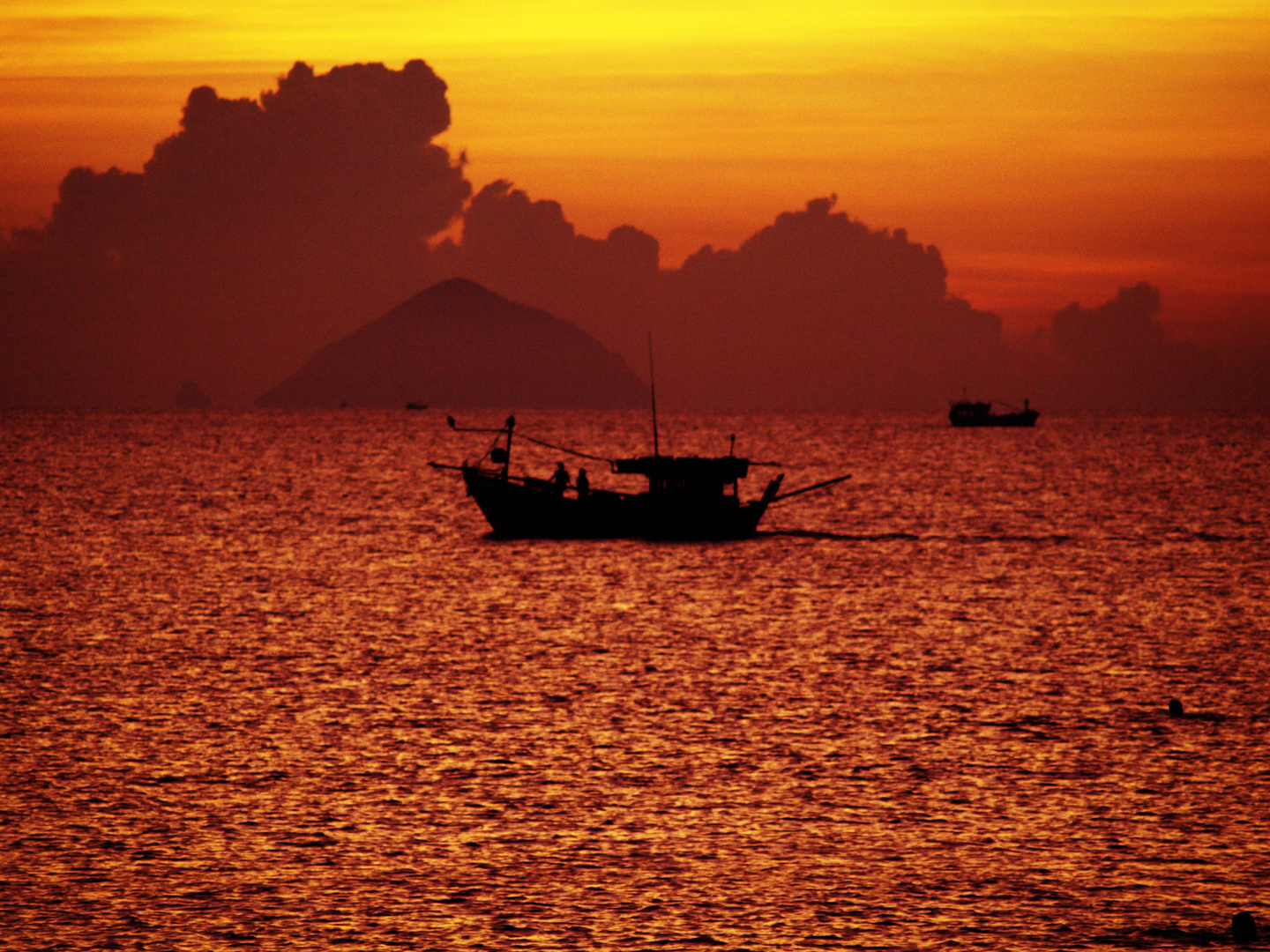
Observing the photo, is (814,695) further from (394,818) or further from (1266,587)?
(1266,587)

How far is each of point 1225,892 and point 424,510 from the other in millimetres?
80121

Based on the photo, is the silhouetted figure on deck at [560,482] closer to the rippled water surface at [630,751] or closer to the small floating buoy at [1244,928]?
Answer: the rippled water surface at [630,751]

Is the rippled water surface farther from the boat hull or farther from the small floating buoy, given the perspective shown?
the boat hull

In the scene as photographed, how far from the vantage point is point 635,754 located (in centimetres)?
2870

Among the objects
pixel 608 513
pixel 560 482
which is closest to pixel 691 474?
pixel 608 513

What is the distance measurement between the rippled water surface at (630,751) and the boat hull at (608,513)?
2.74 m

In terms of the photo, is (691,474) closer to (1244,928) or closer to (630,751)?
(630,751)

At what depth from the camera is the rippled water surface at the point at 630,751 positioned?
20156mm

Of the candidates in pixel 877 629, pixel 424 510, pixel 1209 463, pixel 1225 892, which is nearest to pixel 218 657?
pixel 877 629

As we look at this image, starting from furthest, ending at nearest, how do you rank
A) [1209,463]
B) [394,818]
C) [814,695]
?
[1209,463] < [814,695] < [394,818]

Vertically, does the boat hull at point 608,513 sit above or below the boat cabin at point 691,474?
below

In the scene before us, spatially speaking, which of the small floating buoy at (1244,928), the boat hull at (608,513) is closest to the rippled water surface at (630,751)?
the small floating buoy at (1244,928)

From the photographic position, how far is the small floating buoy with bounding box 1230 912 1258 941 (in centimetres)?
1858

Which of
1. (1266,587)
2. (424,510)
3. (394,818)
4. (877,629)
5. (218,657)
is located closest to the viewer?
(394,818)
